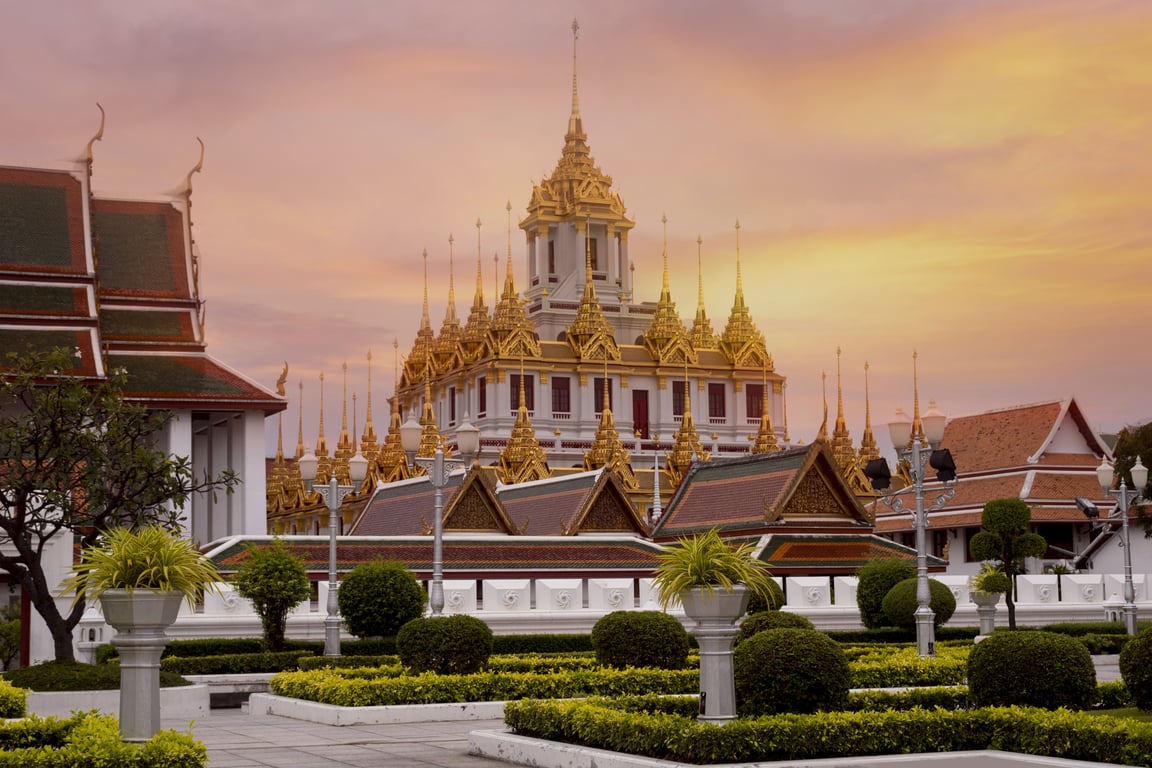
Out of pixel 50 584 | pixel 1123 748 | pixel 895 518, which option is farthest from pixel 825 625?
pixel 895 518

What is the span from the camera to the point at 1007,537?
29047mm

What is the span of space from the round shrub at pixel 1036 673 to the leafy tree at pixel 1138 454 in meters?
35.7

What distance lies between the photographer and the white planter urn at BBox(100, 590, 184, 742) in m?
12.2

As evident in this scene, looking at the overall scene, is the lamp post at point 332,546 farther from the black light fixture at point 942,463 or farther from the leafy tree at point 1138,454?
the leafy tree at point 1138,454

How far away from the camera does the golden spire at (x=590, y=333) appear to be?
7688cm

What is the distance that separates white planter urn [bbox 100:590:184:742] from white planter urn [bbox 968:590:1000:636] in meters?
19.4

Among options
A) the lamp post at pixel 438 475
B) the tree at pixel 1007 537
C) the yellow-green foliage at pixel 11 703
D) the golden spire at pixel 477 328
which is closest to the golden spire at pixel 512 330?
the golden spire at pixel 477 328

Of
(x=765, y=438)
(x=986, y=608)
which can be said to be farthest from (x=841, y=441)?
(x=986, y=608)

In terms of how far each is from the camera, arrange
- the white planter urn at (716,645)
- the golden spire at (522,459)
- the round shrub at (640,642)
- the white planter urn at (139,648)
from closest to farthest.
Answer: the white planter urn at (139,648) → the white planter urn at (716,645) → the round shrub at (640,642) → the golden spire at (522,459)

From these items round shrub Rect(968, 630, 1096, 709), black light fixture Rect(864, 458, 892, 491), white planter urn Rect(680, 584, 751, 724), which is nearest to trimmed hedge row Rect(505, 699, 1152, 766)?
white planter urn Rect(680, 584, 751, 724)

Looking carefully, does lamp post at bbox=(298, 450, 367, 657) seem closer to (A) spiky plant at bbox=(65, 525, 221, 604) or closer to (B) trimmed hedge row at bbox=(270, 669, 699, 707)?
(B) trimmed hedge row at bbox=(270, 669, 699, 707)

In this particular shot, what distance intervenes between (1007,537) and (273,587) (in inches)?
540

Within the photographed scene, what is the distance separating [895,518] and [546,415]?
63.2 ft

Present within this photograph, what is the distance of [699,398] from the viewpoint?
8000cm
